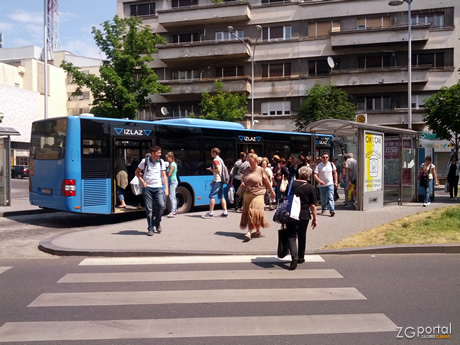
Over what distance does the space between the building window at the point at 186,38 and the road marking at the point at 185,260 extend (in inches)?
1366

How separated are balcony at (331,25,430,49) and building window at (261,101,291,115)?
6.03 meters

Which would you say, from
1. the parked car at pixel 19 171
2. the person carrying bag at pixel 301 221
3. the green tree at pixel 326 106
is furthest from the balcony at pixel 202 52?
the person carrying bag at pixel 301 221

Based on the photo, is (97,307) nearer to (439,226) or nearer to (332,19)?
(439,226)

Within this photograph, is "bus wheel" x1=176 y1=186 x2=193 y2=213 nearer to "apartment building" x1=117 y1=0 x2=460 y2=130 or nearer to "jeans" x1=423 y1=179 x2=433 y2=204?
"jeans" x1=423 y1=179 x2=433 y2=204

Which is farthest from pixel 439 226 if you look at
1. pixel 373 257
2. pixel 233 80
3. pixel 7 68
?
pixel 7 68

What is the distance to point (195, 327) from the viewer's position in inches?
181

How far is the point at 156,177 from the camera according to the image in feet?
30.7

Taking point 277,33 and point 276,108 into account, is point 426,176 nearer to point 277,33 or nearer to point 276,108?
point 276,108

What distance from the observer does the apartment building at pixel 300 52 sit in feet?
112

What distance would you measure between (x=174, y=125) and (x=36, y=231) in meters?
5.16

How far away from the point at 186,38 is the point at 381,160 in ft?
98.8

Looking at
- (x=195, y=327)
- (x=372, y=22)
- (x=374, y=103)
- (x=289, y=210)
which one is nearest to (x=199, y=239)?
(x=289, y=210)

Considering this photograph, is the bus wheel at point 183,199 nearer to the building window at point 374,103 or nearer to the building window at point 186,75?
the building window at point 374,103

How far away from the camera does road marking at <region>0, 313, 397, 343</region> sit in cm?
439
